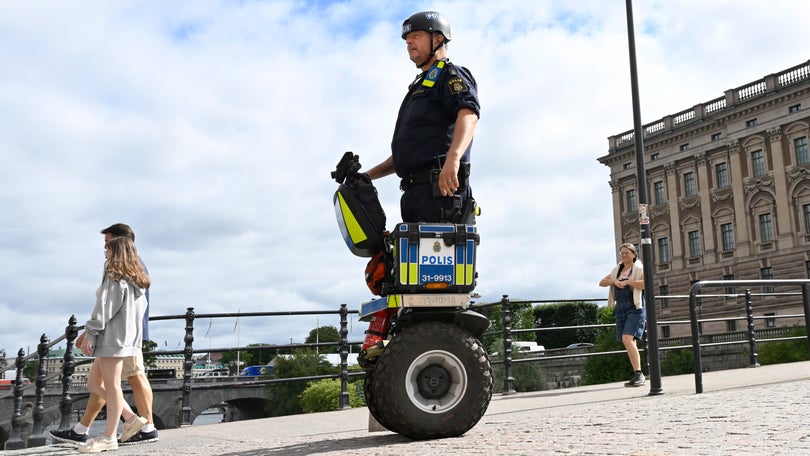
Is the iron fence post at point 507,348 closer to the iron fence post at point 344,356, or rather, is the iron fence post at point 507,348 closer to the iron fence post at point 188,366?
the iron fence post at point 344,356

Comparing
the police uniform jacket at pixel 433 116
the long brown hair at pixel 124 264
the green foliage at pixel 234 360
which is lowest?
the green foliage at pixel 234 360

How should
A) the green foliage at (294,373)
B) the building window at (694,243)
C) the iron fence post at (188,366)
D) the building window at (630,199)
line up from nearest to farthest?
A: the iron fence post at (188,366) < the building window at (694,243) < the building window at (630,199) < the green foliage at (294,373)

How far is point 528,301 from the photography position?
10.1 m

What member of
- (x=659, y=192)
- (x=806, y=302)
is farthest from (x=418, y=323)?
(x=659, y=192)

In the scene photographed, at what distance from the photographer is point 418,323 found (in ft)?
13.8

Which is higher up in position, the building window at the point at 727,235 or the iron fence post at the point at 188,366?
the building window at the point at 727,235

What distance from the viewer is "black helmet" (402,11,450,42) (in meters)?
4.45

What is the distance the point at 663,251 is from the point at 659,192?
4312mm

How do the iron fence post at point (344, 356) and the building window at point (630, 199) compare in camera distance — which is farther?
the building window at point (630, 199)

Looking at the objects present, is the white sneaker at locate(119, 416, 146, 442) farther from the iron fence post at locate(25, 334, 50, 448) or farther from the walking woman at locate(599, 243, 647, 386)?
the walking woman at locate(599, 243, 647, 386)

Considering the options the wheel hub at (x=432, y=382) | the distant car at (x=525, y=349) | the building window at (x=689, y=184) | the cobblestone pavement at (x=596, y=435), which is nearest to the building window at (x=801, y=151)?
the building window at (x=689, y=184)

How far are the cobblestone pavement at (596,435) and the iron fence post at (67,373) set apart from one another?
A: 4.37 ft

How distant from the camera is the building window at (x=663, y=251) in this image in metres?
56.2

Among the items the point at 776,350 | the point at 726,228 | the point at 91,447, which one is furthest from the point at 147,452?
the point at 726,228
